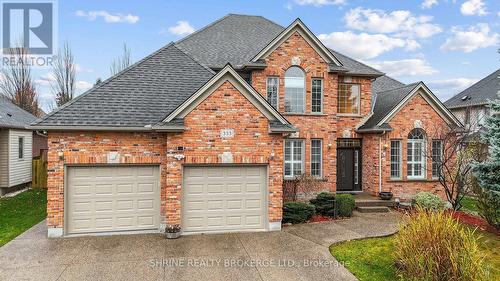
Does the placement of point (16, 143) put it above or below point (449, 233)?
above

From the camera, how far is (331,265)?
7527mm

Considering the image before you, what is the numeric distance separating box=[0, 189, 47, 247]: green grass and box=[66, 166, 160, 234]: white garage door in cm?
206

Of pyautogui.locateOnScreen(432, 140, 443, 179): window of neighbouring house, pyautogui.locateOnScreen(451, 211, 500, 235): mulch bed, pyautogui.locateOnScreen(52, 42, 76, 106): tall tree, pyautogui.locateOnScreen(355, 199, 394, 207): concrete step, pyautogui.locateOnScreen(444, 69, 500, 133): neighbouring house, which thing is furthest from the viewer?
pyautogui.locateOnScreen(52, 42, 76, 106): tall tree

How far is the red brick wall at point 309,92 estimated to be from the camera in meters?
14.0

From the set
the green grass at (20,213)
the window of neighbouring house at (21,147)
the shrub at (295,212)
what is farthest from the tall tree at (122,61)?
the shrub at (295,212)

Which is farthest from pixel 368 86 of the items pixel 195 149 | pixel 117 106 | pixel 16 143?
pixel 16 143

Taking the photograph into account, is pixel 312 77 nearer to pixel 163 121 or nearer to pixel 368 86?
pixel 368 86

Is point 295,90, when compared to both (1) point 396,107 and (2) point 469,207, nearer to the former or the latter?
(1) point 396,107

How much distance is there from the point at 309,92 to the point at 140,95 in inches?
287

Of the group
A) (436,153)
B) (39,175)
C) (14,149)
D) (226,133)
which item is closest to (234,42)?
(226,133)

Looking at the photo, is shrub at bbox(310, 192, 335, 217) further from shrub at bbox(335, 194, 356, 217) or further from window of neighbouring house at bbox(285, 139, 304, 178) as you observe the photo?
window of neighbouring house at bbox(285, 139, 304, 178)

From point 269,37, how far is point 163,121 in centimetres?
994

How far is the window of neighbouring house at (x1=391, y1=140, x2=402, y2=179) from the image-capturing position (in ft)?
49.4

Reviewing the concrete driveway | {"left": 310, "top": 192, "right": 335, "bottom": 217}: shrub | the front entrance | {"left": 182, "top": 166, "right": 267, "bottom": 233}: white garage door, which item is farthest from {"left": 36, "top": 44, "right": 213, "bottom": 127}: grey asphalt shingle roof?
the front entrance
